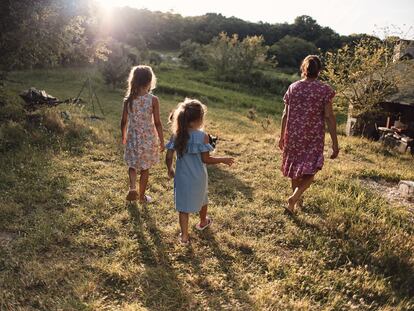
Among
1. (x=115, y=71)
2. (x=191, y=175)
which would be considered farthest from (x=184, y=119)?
→ (x=115, y=71)

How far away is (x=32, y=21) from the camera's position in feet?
38.9

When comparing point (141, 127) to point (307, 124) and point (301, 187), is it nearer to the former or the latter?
point (307, 124)

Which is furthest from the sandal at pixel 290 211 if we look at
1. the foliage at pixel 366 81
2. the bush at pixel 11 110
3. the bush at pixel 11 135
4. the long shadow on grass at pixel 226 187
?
the foliage at pixel 366 81

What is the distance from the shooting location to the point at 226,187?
24.7 ft

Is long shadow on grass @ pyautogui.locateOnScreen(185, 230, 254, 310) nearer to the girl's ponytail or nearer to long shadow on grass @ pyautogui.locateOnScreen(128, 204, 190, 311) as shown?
long shadow on grass @ pyautogui.locateOnScreen(128, 204, 190, 311)

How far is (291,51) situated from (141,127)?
63673mm

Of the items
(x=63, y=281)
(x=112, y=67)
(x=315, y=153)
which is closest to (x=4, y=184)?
(x=63, y=281)

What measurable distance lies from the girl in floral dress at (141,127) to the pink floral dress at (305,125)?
2064mm

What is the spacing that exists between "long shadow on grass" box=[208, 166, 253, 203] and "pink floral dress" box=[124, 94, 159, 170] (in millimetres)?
1601

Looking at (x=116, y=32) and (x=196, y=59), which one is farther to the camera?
(x=116, y=32)

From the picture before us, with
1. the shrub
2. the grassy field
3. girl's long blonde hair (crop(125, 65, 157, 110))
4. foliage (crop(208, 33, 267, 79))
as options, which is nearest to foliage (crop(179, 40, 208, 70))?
foliage (crop(208, 33, 267, 79))

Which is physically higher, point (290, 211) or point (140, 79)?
point (140, 79)

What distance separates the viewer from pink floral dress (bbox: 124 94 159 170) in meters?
5.88

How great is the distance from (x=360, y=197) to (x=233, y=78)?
3929cm
